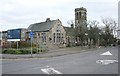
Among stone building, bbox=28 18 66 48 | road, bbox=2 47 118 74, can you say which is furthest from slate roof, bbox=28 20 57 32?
road, bbox=2 47 118 74

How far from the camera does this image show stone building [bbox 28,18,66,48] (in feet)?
267

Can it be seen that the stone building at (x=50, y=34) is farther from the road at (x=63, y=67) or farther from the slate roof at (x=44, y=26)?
the road at (x=63, y=67)

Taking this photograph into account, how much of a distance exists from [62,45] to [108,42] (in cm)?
4108

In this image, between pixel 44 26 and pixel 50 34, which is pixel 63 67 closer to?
pixel 50 34

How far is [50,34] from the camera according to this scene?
81812mm

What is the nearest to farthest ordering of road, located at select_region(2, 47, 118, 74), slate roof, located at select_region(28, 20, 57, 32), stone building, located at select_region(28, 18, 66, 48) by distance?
1. road, located at select_region(2, 47, 118, 74)
2. stone building, located at select_region(28, 18, 66, 48)
3. slate roof, located at select_region(28, 20, 57, 32)

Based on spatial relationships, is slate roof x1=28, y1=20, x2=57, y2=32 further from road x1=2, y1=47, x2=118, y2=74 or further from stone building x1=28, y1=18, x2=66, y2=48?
road x1=2, y1=47, x2=118, y2=74

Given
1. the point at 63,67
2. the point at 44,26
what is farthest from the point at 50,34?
the point at 63,67

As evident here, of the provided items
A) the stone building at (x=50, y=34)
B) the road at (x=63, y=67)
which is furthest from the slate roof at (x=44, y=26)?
the road at (x=63, y=67)

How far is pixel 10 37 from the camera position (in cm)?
4238

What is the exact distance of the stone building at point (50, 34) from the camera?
267 feet

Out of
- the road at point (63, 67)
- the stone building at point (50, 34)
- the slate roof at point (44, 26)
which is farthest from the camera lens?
the slate roof at point (44, 26)

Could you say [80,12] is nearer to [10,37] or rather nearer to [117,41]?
[117,41]

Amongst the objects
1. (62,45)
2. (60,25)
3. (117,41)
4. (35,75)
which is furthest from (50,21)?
(35,75)
